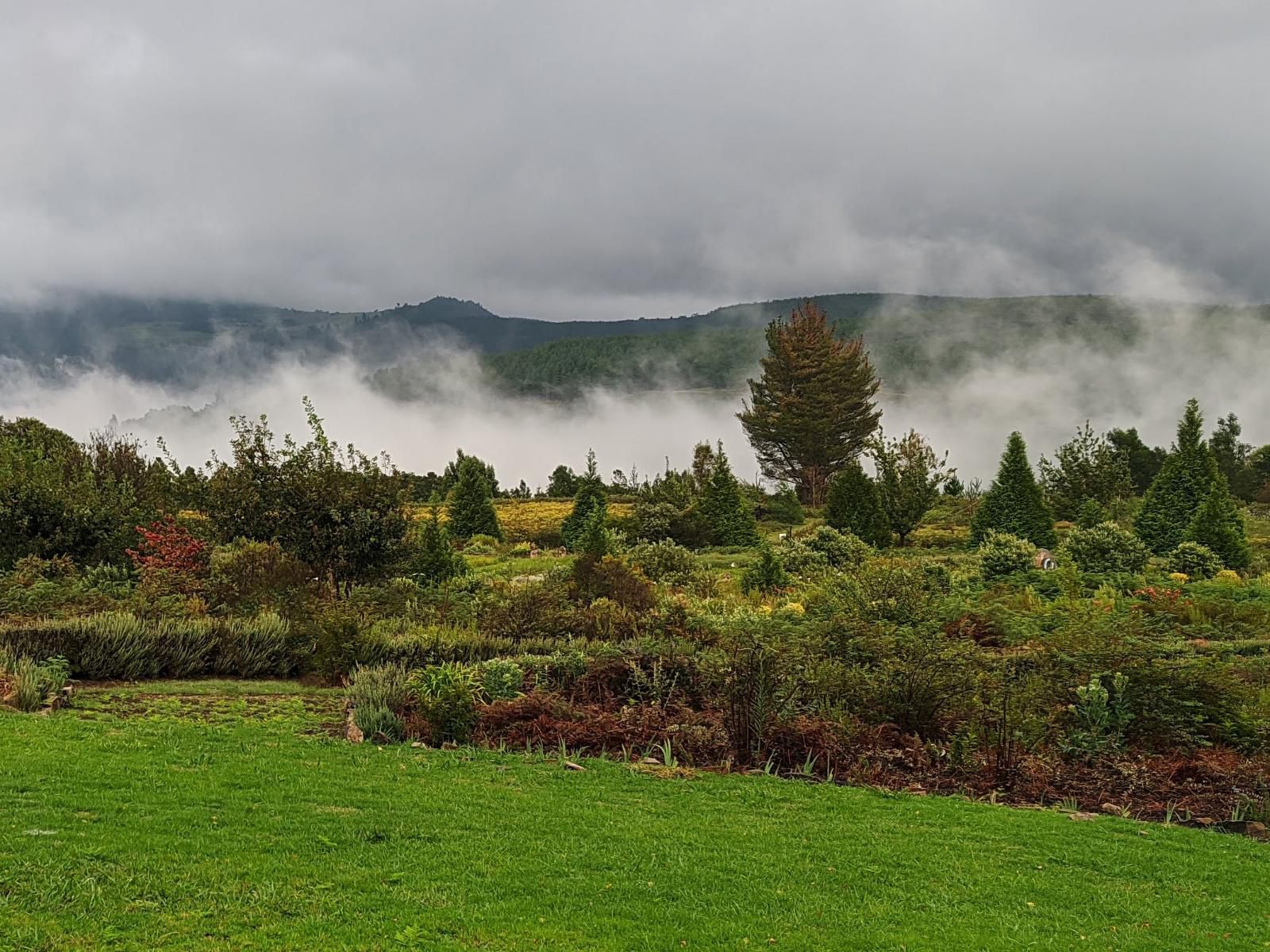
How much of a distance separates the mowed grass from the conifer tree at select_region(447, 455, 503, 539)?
29.5 m

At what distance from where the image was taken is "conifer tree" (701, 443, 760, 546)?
3550 cm

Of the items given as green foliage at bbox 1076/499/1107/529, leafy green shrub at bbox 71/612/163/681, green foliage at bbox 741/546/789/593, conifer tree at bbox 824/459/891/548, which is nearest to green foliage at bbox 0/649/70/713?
leafy green shrub at bbox 71/612/163/681

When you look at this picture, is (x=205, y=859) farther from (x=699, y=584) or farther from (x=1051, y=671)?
(x=699, y=584)

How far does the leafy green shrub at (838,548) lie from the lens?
25.1 m

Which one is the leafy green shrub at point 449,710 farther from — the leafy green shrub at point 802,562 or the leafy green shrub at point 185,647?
the leafy green shrub at point 802,562

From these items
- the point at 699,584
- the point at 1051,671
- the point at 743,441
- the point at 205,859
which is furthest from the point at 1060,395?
the point at 205,859

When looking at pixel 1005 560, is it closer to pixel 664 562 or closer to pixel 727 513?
pixel 664 562

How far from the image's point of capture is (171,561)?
18.6m

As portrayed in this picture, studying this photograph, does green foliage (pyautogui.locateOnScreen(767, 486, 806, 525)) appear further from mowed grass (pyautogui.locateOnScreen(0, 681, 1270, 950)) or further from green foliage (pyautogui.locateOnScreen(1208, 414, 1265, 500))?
mowed grass (pyautogui.locateOnScreen(0, 681, 1270, 950))

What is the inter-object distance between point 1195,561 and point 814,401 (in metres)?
34.0

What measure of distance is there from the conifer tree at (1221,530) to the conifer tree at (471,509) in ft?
75.9

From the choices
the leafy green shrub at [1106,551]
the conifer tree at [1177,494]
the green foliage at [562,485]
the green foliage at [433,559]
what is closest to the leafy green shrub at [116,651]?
the green foliage at [433,559]

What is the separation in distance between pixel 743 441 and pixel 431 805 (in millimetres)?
96819

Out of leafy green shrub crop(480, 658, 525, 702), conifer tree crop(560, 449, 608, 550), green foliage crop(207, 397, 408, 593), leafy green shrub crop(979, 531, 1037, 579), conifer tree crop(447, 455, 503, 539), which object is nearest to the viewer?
leafy green shrub crop(480, 658, 525, 702)
